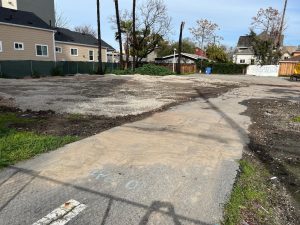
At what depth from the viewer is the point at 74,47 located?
121 ft

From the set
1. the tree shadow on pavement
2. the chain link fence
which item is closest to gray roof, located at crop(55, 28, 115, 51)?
the chain link fence

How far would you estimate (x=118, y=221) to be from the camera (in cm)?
312

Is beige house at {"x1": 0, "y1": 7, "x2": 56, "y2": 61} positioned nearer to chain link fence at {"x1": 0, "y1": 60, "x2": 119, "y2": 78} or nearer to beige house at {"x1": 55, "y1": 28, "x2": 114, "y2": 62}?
chain link fence at {"x1": 0, "y1": 60, "x2": 119, "y2": 78}

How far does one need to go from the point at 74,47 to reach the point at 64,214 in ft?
118

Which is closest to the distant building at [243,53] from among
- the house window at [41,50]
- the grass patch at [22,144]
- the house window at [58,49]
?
the house window at [58,49]

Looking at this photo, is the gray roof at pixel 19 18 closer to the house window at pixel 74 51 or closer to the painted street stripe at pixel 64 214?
the house window at pixel 74 51

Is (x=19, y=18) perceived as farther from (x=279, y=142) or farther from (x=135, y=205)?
(x=135, y=205)

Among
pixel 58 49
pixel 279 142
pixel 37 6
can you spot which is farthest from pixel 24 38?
pixel 279 142

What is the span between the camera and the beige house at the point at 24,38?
26.5m

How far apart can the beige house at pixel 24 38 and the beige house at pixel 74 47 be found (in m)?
3.61

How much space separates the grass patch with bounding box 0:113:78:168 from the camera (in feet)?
16.1

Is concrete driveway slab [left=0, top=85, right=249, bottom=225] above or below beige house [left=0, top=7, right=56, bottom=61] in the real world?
below

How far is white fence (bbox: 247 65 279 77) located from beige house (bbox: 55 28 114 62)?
24837mm

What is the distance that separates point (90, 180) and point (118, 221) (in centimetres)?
111
